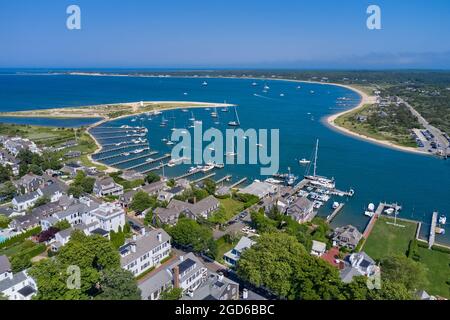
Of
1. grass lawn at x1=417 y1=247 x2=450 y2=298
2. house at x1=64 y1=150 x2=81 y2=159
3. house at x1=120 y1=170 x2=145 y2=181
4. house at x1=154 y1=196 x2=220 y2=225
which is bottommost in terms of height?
grass lawn at x1=417 y1=247 x2=450 y2=298

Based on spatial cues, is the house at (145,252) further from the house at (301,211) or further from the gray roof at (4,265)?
the house at (301,211)

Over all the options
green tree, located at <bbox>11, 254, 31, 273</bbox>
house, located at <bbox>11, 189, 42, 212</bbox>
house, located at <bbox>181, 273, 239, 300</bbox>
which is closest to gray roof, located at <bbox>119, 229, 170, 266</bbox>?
house, located at <bbox>181, 273, 239, 300</bbox>

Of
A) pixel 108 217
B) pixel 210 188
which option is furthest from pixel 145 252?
pixel 210 188

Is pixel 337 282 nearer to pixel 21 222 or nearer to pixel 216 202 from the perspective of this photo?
pixel 216 202

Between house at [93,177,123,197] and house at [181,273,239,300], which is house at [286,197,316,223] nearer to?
house at [181,273,239,300]

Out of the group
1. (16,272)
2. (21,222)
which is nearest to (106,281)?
(16,272)
